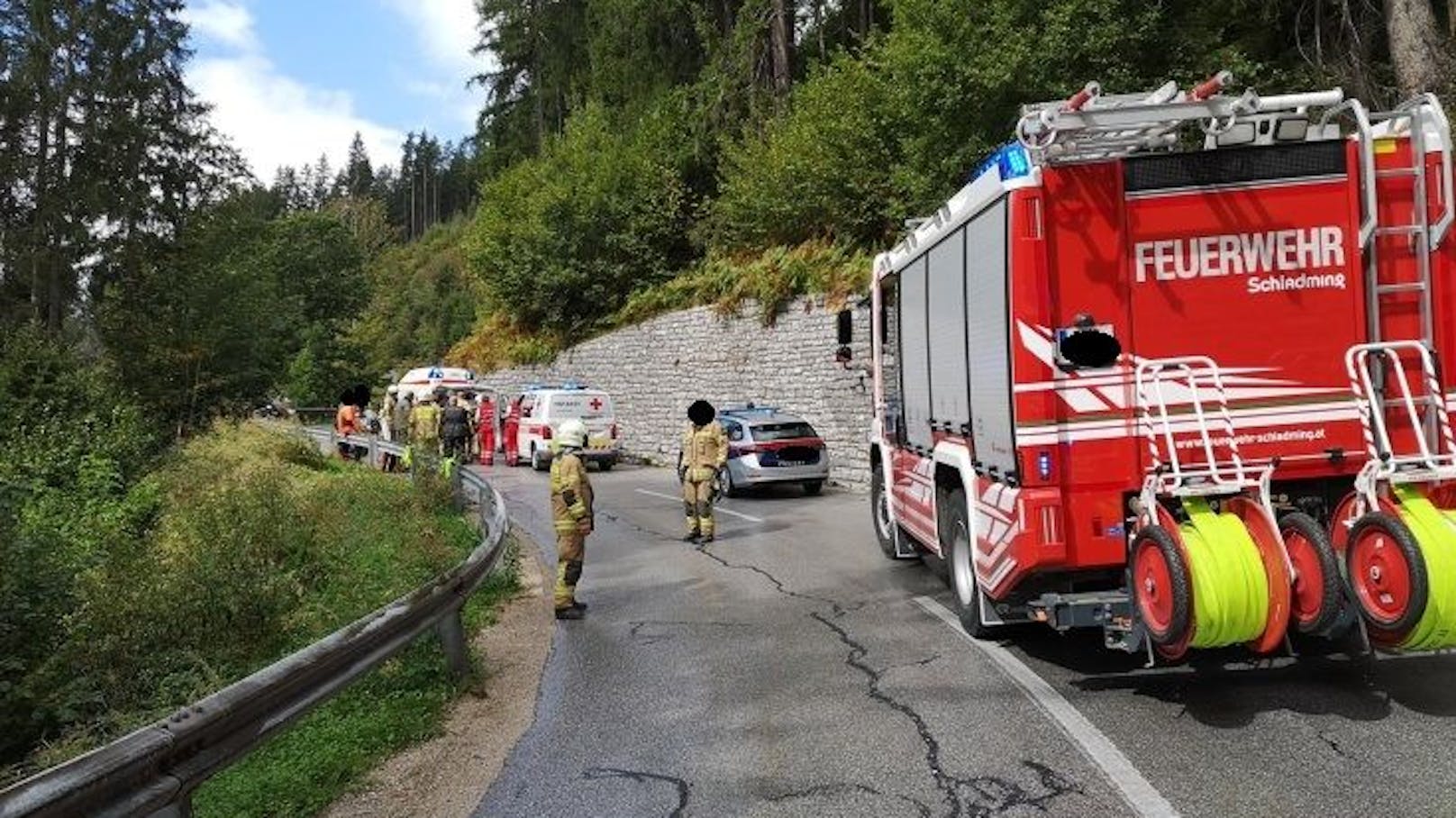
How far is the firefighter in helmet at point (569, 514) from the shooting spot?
9.71 metres

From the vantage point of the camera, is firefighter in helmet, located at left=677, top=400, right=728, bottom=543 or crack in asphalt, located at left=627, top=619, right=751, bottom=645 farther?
firefighter in helmet, located at left=677, top=400, right=728, bottom=543

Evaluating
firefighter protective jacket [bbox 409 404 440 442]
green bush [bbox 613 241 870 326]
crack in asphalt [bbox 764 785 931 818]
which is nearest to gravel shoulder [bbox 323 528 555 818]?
crack in asphalt [bbox 764 785 931 818]

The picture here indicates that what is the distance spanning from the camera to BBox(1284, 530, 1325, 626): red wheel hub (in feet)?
17.7

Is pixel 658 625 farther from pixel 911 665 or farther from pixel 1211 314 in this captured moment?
pixel 1211 314

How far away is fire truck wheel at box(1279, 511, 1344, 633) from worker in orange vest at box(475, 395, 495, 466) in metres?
28.1

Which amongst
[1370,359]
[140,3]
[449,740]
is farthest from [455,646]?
[140,3]

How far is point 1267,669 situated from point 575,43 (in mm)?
52028

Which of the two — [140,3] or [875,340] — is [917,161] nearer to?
[875,340]

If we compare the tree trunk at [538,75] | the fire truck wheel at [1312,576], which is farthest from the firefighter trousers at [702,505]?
the tree trunk at [538,75]

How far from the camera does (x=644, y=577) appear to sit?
1177cm

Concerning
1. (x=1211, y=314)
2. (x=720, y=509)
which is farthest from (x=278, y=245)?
(x=1211, y=314)

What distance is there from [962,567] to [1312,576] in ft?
9.32

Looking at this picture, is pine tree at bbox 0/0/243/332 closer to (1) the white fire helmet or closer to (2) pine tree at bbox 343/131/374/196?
(1) the white fire helmet

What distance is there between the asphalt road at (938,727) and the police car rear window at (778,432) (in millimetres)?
11117
